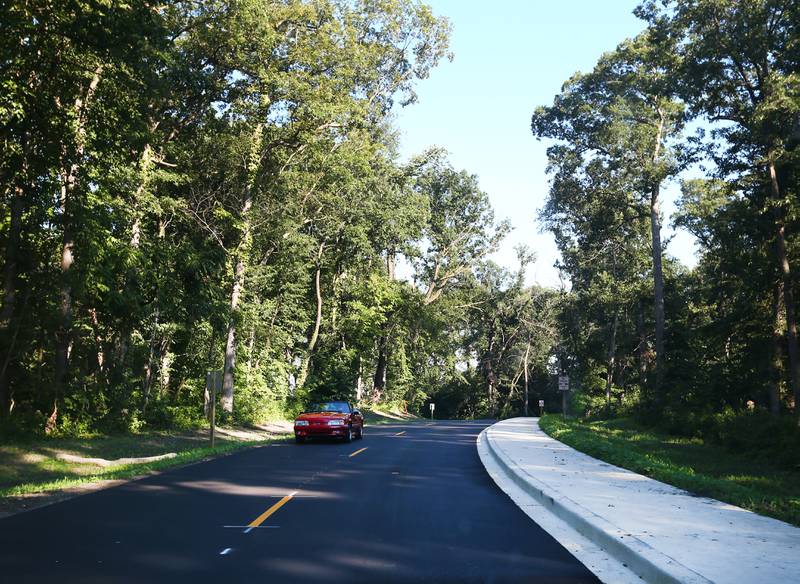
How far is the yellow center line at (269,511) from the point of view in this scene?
9234 millimetres

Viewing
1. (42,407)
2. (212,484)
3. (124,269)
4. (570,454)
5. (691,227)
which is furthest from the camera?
(691,227)

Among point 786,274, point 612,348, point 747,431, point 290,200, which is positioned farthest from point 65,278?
point 612,348

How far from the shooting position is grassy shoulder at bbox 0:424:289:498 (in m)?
14.2

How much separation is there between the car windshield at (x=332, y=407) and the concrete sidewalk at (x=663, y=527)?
12.0m

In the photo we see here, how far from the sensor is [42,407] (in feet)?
67.8

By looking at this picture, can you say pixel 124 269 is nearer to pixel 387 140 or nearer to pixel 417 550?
pixel 417 550

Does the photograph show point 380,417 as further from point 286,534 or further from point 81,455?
point 286,534

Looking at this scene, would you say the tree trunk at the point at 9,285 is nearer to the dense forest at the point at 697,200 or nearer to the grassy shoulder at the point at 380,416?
the dense forest at the point at 697,200

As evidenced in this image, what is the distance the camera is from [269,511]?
10.2 metres

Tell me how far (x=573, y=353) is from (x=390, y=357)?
744 inches

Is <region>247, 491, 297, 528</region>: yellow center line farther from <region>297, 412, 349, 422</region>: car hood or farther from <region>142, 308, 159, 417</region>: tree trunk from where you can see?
<region>142, 308, 159, 417</region>: tree trunk

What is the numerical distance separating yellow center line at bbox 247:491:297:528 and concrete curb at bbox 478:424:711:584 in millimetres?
4111

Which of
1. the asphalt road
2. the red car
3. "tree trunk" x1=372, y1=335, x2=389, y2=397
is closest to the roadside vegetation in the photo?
"tree trunk" x1=372, y1=335, x2=389, y2=397

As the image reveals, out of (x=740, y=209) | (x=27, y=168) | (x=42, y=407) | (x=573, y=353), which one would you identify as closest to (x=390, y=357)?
(x=573, y=353)
